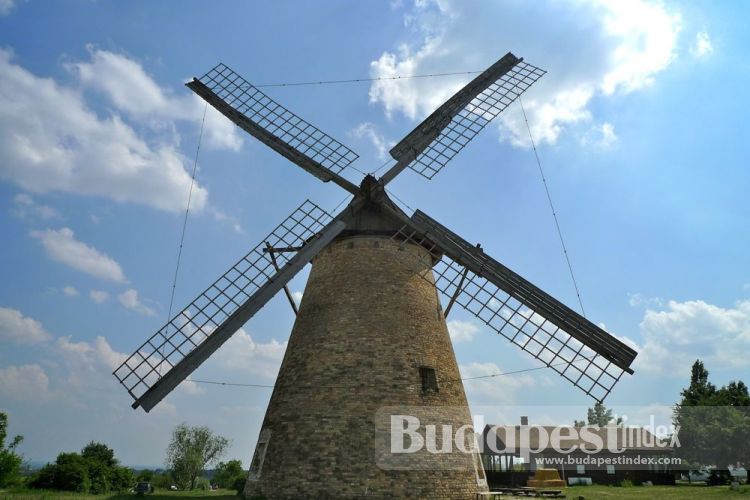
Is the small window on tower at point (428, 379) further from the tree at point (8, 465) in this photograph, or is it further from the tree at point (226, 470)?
the tree at point (226, 470)

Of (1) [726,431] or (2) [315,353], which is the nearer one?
(2) [315,353]

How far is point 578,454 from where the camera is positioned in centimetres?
3344

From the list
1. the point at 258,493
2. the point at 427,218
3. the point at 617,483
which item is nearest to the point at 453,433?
the point at 258,493

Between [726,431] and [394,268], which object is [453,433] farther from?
[726,431]

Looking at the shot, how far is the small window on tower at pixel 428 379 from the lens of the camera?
1209 cm

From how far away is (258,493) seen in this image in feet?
36.6

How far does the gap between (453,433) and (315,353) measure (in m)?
3.84

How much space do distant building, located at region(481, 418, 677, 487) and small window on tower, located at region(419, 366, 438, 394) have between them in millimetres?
18067

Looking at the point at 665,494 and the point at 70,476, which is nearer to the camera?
the point at 665,494

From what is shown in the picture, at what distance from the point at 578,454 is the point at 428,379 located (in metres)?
26.7

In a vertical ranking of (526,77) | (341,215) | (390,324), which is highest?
(526,77)

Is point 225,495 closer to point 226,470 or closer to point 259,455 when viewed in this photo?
point 259,455

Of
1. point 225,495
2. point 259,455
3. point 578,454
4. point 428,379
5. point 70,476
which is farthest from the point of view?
point 578,454

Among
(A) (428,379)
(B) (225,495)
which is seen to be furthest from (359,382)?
(B) (225,495)
